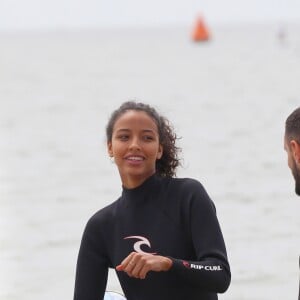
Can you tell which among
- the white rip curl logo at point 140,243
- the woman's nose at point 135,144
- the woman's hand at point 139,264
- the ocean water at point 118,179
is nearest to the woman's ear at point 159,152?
the woman's nose at point 135,144

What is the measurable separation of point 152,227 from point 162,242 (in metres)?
0.07

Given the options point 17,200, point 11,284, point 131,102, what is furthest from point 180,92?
point 131,102

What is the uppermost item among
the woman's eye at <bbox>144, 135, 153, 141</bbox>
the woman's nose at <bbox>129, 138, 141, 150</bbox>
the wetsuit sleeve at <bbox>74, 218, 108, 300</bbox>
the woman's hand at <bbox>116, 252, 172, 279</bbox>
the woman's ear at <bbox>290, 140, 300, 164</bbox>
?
the woman's eye at <bbox>144, 135, 153, 141</bbox>

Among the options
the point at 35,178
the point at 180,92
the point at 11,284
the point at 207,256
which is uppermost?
the point at 180,92

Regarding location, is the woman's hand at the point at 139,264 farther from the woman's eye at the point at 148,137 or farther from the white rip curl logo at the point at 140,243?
the woman's eye at the point at 148,137

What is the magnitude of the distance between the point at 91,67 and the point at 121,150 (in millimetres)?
53685

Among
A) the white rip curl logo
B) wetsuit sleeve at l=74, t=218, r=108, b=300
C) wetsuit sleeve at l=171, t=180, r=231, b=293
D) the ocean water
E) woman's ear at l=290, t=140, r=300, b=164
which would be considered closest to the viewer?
woman's ear at l=290, t=140, r=300, b=164

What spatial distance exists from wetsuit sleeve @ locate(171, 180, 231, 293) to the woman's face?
19 cm

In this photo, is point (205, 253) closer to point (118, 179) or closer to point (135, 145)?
point (135, 145)

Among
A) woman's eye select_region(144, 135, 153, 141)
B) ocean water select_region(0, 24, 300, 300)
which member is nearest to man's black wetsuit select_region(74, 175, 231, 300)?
woman's eye select_region(144, 135, 153, 141)

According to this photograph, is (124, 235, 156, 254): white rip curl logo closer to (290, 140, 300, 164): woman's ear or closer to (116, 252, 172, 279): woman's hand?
(116, 252, 172, 279): woman's hand

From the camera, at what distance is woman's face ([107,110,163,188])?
3.79 metres

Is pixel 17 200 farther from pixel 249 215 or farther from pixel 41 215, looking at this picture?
pixel 249 215

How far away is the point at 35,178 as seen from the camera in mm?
15539
